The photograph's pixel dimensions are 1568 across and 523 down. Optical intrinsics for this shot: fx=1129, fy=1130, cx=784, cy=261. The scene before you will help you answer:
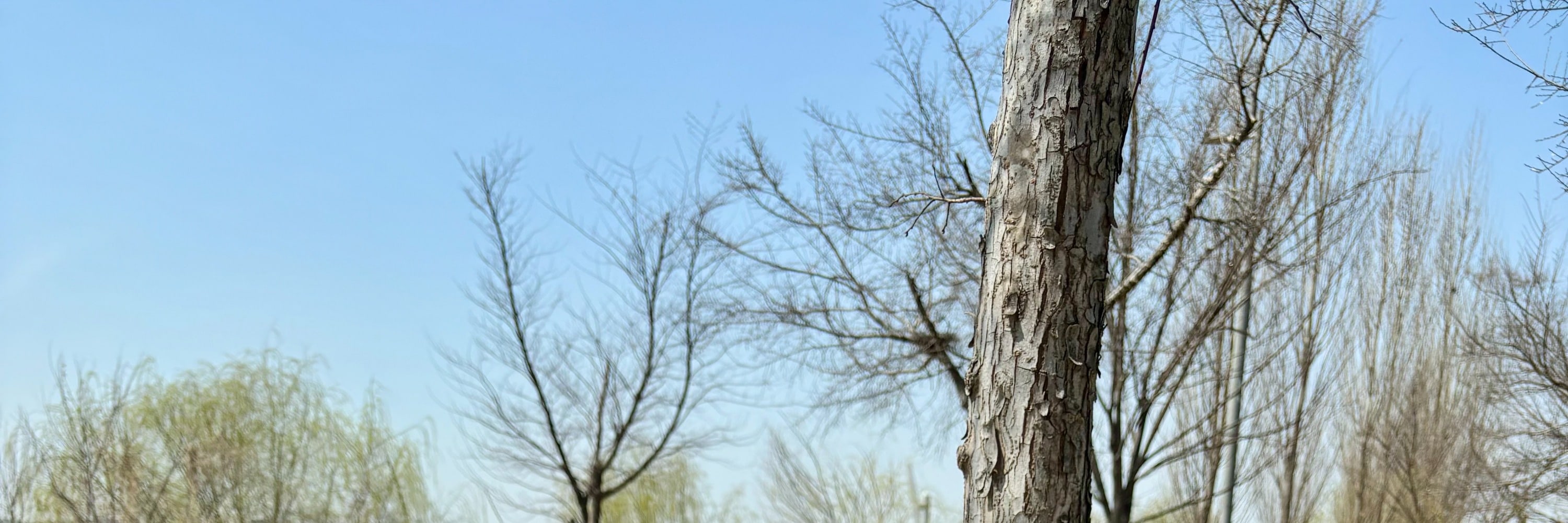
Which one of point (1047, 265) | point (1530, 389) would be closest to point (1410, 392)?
point (1530, 389)

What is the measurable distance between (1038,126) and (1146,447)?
363 cm

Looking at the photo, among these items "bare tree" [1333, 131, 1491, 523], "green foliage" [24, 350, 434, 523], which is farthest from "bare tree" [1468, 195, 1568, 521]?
"green foliage" [24, 350, 434, 523]

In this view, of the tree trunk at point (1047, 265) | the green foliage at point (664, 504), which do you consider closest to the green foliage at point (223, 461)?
the green foliage at point (664, 504)

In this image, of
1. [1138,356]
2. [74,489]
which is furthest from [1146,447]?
[74,489]

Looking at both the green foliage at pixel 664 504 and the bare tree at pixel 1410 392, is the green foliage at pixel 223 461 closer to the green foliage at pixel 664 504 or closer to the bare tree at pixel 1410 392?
the green foliage at pixel 664 504

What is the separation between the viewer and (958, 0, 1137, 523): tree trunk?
273 cm

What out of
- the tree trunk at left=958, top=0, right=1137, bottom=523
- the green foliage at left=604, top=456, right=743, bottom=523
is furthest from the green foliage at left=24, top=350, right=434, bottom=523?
the tree trunk at left=958, top=0, right=1137, bottom=523

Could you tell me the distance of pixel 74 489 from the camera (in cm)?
743

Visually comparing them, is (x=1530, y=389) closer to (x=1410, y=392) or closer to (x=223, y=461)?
(x=1410, y=392)

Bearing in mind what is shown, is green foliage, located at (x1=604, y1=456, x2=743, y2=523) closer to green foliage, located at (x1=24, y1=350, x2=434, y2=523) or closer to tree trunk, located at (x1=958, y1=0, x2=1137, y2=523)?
green foliage, located at (x1=24, y1=350, x2=434, y2=523)

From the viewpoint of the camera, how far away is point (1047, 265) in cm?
276

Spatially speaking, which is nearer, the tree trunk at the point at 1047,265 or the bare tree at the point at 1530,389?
the tree trunk at the point at 1047,265

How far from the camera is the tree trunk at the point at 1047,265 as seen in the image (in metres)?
2.73

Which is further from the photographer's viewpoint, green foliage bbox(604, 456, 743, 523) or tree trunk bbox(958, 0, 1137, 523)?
green foliage bbox(604, 456, 743, 523)
